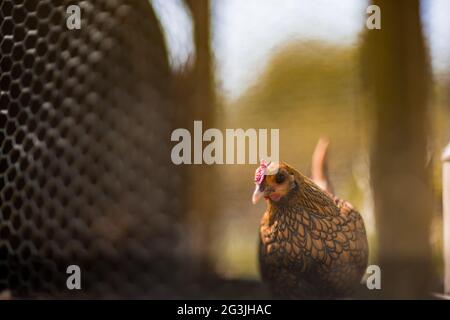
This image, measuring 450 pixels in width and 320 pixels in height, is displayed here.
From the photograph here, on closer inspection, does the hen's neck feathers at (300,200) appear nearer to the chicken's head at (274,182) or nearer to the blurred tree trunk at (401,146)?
the chicken's head at (274,182)

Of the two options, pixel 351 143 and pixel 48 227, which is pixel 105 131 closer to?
pixel 48 227

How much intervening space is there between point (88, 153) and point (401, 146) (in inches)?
16.8

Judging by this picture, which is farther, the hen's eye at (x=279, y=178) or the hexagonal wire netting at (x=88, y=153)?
the hexagonal wire netting at (x=88, y=153)

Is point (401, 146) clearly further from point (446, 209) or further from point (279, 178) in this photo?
point (279, 178)

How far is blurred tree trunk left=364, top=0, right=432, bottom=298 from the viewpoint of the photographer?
651 millimetres

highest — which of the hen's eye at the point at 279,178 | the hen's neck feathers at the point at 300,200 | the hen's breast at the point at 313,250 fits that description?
the hen's eye at the point at 279,178

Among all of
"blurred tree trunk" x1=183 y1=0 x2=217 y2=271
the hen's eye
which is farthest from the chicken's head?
"blurred tree trunk" x1=183 y1=0 x2=217 y2=271

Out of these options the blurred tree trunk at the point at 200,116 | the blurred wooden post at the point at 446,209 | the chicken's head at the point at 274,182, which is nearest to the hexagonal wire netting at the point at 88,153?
the blurred tree trunk at the point at 200,116

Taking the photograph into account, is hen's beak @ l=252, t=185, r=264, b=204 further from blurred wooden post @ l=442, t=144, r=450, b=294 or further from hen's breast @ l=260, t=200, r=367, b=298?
blurred wooden post @ l=442, t=144, r=450, b=294

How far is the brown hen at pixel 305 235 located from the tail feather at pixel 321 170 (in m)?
0.02

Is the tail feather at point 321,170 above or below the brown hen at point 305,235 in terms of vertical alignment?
above

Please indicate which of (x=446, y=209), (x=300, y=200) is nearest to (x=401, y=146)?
(x=446, y=209)

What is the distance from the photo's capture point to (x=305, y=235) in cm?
54

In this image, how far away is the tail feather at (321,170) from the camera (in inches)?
22.5
